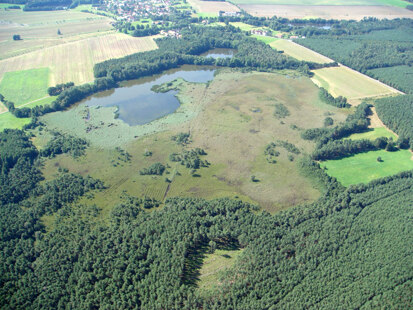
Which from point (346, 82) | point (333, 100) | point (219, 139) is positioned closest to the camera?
point (219, 139)

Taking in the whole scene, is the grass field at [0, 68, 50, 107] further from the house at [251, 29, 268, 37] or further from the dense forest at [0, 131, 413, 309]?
the house at [251, 29, 268, 37]

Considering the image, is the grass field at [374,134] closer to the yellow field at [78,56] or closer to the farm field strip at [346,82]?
the farm field strip at [346,82]

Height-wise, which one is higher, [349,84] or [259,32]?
[259,32]

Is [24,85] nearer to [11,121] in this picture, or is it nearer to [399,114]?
[11,121]

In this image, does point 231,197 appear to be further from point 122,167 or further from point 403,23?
point 403,23

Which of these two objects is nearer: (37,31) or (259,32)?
(37,31)

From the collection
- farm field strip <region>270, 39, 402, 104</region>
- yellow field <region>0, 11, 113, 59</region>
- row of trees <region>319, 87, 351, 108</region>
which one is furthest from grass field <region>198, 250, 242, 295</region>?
yellow field <region>0, 11, 113, 59</region>

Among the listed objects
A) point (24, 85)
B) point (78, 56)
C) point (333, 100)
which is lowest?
point (24, 85)

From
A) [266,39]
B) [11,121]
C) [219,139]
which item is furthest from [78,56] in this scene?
[266,39]
